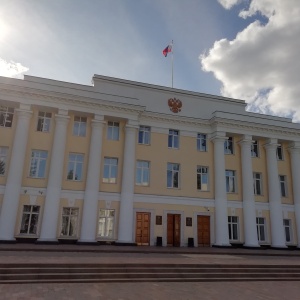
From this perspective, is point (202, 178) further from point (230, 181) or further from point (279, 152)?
point (279, 152)

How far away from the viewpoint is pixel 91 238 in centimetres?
1884

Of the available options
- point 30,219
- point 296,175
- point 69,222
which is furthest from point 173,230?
point 296,175

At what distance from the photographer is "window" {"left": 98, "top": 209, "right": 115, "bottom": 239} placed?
19875 mm

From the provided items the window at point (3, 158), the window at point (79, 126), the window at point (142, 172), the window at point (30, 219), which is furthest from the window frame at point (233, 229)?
the window at point (3, 158)

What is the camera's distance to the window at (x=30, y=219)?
18.6 metres

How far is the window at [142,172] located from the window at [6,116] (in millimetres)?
9282

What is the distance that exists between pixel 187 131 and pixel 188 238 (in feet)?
27.0

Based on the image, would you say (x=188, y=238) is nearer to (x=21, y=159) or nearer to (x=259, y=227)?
(x=259, y=227)

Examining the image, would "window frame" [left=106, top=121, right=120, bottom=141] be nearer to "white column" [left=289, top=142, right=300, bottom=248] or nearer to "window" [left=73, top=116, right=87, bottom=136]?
"window" [left=73, top=116, right=87, bottom=136]

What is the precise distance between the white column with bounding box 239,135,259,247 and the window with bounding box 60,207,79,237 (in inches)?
494

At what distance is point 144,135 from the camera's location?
2262cm

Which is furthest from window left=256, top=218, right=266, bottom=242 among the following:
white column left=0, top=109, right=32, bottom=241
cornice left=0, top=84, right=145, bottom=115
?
white column left=0, top=109, right=32, bottom=241

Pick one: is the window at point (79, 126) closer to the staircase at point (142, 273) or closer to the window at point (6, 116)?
the window at point (6, 116)

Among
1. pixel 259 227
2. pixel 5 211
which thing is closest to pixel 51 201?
pixel 5 211
